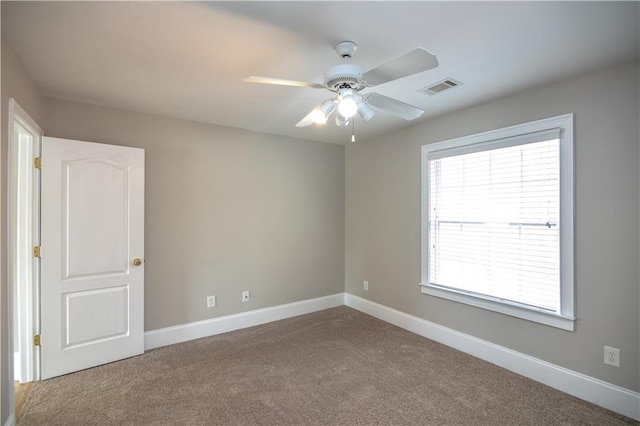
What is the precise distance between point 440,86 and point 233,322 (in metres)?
3.36

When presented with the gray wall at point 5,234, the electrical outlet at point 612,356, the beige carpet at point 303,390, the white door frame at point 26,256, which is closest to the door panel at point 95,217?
the white door frame at point 26,256

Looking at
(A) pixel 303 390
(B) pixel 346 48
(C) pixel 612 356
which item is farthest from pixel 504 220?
(A) pixel 303 390

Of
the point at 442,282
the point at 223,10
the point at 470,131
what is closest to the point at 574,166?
the point at 470,131

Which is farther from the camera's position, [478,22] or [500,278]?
[500,278]

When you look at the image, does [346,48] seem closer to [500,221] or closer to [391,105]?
[391,105]

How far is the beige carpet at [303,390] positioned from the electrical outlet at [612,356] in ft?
1.11

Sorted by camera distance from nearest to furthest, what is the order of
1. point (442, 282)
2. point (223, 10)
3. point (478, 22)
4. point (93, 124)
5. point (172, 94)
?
point (223, 10)
point (478, 22)
point (172, 94)
point (93, 124)
point (442, 282)

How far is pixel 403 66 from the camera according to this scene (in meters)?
1.63

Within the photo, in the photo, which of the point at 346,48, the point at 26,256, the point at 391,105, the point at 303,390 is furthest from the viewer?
the point at 26,256

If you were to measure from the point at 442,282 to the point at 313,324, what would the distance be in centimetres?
166

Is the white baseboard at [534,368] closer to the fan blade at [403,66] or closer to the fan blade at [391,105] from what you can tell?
the fan blade at [391,105]

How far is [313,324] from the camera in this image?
13.1 feet

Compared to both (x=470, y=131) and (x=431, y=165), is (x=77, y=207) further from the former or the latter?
(x=470, y=131)

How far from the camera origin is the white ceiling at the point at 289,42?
5.41 feet
